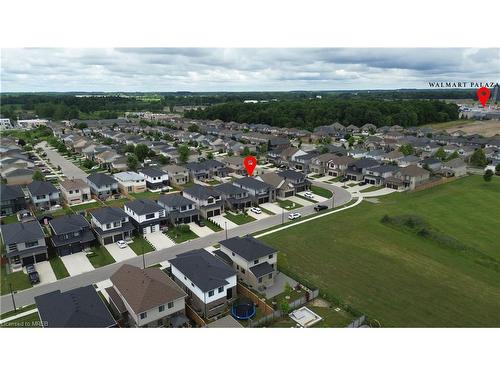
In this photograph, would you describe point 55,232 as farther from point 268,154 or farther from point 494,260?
point 268,154

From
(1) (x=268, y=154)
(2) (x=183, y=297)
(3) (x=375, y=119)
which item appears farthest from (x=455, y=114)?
(2) (x=183, y=297)

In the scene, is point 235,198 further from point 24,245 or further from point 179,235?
point 24,245

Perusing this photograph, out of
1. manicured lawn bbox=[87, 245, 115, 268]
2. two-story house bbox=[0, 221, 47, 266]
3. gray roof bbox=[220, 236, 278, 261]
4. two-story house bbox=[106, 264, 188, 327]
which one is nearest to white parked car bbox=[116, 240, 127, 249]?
manicured lawn bbox=[87, 245, 115, 268]

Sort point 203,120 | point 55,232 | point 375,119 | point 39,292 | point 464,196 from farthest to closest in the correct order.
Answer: point 203,120, point 375,119, point 464,196, point 55,232, point 39,292

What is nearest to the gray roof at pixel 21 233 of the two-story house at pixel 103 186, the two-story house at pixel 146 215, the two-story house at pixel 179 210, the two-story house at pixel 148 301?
the two-story house at pixel 146 215

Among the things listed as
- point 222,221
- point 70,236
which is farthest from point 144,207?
point 222,221

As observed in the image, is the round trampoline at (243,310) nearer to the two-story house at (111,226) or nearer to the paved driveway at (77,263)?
the paved driveway at (77,263)
